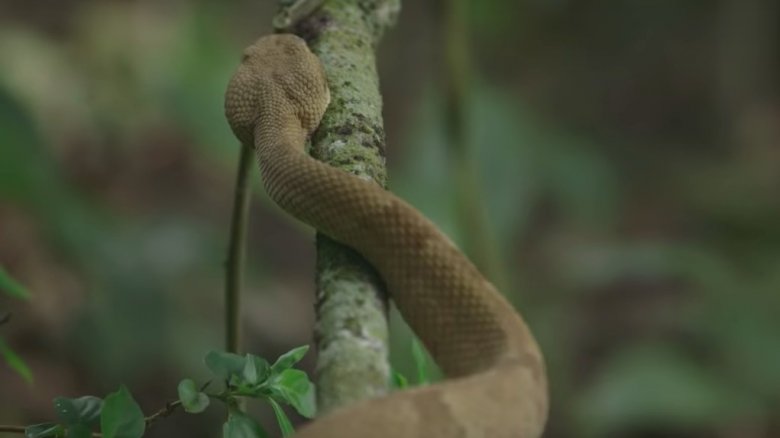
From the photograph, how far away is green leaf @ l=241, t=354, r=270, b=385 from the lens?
200 centimetres

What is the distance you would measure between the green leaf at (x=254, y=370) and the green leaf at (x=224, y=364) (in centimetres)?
1

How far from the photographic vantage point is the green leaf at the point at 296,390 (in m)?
1.95

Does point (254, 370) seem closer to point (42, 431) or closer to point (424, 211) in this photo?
point (42, 431)

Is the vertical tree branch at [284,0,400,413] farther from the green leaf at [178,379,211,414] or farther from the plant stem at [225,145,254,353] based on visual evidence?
the plant stem at [225,145,254,353]

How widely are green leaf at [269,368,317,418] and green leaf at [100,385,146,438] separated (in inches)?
9.3

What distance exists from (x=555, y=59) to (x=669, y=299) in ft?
8.81

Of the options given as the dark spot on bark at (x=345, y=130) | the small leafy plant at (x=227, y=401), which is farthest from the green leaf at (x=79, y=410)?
the dark spot on bark at (x=345, y=130)

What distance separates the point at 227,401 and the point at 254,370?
0.30 ft

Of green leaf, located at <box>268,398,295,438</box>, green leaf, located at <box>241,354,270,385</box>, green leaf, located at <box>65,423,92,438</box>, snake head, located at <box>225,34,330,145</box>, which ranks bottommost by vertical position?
green leaf, located at <box>65,423,92,438</box>

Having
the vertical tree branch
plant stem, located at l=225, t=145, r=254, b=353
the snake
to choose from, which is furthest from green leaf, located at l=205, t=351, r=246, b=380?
plant stem, located at l=225, t=145, r=254, b=353

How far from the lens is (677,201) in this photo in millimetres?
8062

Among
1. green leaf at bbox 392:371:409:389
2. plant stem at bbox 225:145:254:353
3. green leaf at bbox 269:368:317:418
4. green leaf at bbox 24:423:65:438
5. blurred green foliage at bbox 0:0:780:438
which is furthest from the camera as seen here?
blurred green foliage at bbox 0:0:780:438

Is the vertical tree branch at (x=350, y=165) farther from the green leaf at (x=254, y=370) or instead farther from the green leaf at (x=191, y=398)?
the green leaf at (x=191, y=398)

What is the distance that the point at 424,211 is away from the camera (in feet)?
18.5
